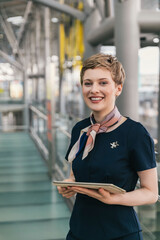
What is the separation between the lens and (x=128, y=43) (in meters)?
3.02

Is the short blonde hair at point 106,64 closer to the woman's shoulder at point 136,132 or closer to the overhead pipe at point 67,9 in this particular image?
the woman's shoulder at point 136,132

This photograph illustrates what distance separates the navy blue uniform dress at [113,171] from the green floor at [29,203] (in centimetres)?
250

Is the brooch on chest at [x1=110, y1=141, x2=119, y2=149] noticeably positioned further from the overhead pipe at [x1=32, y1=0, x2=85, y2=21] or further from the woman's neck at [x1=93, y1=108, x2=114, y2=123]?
the overhead pipe at [x1=32, y1=0, x2=85, y2=21]

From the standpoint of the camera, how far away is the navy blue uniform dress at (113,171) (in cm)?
123

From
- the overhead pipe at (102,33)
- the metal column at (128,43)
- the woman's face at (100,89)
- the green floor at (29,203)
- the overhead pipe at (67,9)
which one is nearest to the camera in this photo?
the woman's face at (100,89)

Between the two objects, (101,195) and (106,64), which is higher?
(106,64)

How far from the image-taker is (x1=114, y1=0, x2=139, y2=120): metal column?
9.82 feet

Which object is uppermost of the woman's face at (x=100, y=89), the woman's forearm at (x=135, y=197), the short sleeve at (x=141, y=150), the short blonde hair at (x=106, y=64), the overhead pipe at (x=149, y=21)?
the overhead pipe at (x=149, y=21)

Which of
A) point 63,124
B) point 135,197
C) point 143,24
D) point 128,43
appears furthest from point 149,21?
point 63,124

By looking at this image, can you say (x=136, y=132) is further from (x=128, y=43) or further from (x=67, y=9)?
(x=67, y=9)

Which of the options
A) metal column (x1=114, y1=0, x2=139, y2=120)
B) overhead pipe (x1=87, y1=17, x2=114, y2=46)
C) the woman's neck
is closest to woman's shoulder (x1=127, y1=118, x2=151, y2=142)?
the woman's neck

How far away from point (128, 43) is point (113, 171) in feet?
6.49

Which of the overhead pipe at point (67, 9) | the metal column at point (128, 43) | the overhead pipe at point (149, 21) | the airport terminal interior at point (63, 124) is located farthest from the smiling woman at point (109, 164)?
the overhead pipe at point (67, 9)

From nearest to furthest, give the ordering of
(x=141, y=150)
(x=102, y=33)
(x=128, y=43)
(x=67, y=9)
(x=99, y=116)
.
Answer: (x=141, y=150)
(x=99, y=116)
(x=128, y=43)
(x=102, y=33)
(x=67, y=9)
